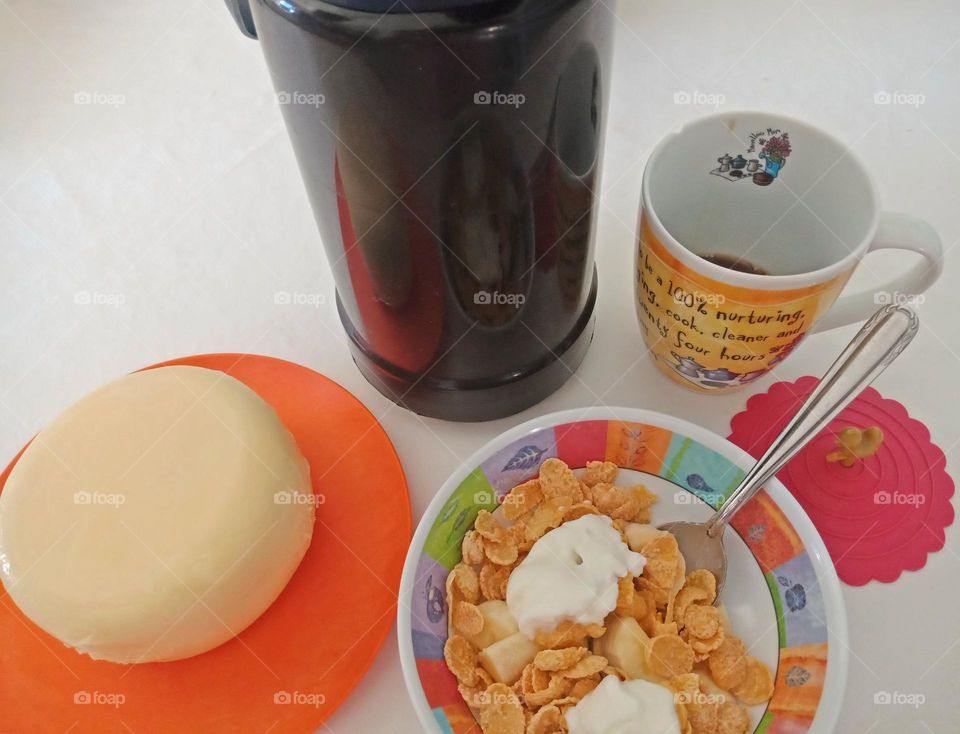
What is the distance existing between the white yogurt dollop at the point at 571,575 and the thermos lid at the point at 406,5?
0.82ft

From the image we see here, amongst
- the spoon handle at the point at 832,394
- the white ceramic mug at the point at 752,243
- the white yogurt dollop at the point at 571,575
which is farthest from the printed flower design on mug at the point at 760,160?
the white yogurt dollop at the point at 571,575

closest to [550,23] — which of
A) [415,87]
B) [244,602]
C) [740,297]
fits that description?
[415,87]

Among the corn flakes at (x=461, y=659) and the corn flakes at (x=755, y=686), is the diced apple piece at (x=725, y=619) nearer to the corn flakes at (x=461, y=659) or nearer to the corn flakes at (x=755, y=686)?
the corn flakes at (x=755, y=686)

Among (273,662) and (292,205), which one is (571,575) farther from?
(292,205)

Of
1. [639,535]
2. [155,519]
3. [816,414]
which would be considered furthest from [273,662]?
[816,414]

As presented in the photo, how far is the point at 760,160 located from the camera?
0.44 metres

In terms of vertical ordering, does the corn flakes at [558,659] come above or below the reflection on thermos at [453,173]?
below

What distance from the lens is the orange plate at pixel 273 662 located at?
1.31 feet

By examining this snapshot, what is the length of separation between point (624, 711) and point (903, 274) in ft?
0.85

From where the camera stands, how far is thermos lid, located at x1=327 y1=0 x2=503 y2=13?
26 centimetres

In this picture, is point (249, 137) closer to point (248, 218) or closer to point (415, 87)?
point (248, 218)

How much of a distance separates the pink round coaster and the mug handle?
8 cm

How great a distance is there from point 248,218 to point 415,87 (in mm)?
353

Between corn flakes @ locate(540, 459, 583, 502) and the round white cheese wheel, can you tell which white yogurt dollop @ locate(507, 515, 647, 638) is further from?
the round white cheese wheel
